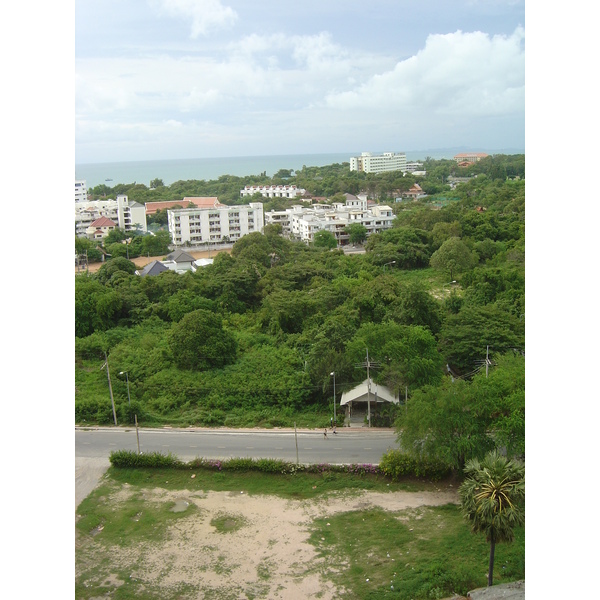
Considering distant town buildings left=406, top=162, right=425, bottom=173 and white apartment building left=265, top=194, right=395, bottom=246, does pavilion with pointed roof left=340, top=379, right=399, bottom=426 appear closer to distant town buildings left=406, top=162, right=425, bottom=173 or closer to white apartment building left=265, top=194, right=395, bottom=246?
white apartment building left=265, top=194, right=395, bottom=246

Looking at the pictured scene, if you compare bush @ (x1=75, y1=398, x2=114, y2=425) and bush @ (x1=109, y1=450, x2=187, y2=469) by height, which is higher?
bush @ (x1=75, y1=398, x2=114, y2=425)

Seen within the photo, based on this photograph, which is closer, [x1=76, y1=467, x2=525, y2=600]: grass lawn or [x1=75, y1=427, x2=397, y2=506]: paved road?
[x1=76, y1=467, x2=525, y2=600]: grass lawn

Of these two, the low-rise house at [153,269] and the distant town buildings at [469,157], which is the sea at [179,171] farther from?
the low-rise house at [153,269]

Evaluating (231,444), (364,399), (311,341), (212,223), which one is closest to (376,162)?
(212,223)

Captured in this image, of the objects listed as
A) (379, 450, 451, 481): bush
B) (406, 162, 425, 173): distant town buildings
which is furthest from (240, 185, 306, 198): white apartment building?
(379, 450, 451, 481): bush

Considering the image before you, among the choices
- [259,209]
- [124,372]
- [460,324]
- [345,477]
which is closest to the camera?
[345,477]
